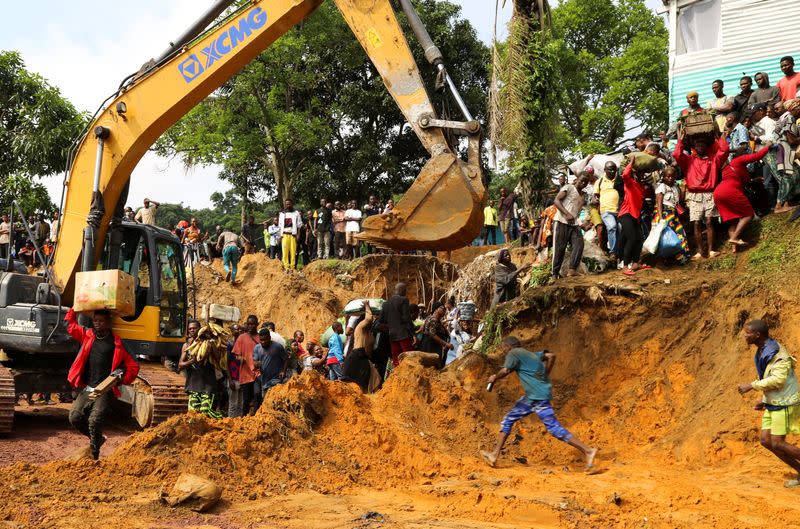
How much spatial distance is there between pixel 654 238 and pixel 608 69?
2819 centimetres

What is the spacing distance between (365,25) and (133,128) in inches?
143

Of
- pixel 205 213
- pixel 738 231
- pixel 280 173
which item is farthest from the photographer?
pixel 205 213

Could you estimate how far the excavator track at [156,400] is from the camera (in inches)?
472

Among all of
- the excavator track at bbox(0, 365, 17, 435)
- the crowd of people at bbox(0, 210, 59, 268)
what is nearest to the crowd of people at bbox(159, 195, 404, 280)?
the crowd of people at bbox(0, 210, 59, 268)

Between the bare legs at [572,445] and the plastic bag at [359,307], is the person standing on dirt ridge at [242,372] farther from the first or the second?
the bare legs at [572,445]

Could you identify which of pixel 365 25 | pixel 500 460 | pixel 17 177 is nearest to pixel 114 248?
pixel 365 25

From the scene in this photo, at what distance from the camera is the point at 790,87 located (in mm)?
14148

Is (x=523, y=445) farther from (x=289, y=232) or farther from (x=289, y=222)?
(x=289, y=232)

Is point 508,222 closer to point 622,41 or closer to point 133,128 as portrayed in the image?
point 133,128

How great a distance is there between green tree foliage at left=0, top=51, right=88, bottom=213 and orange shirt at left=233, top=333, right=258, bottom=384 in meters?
12.0

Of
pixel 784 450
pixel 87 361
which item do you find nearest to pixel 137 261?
pixel 87 361

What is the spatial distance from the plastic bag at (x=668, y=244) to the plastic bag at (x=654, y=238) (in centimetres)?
5

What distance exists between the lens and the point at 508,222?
23438mm

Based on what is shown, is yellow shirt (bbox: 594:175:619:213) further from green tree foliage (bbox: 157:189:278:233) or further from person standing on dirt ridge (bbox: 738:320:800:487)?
green tree foliage (bbox: 157:189:278:233)
